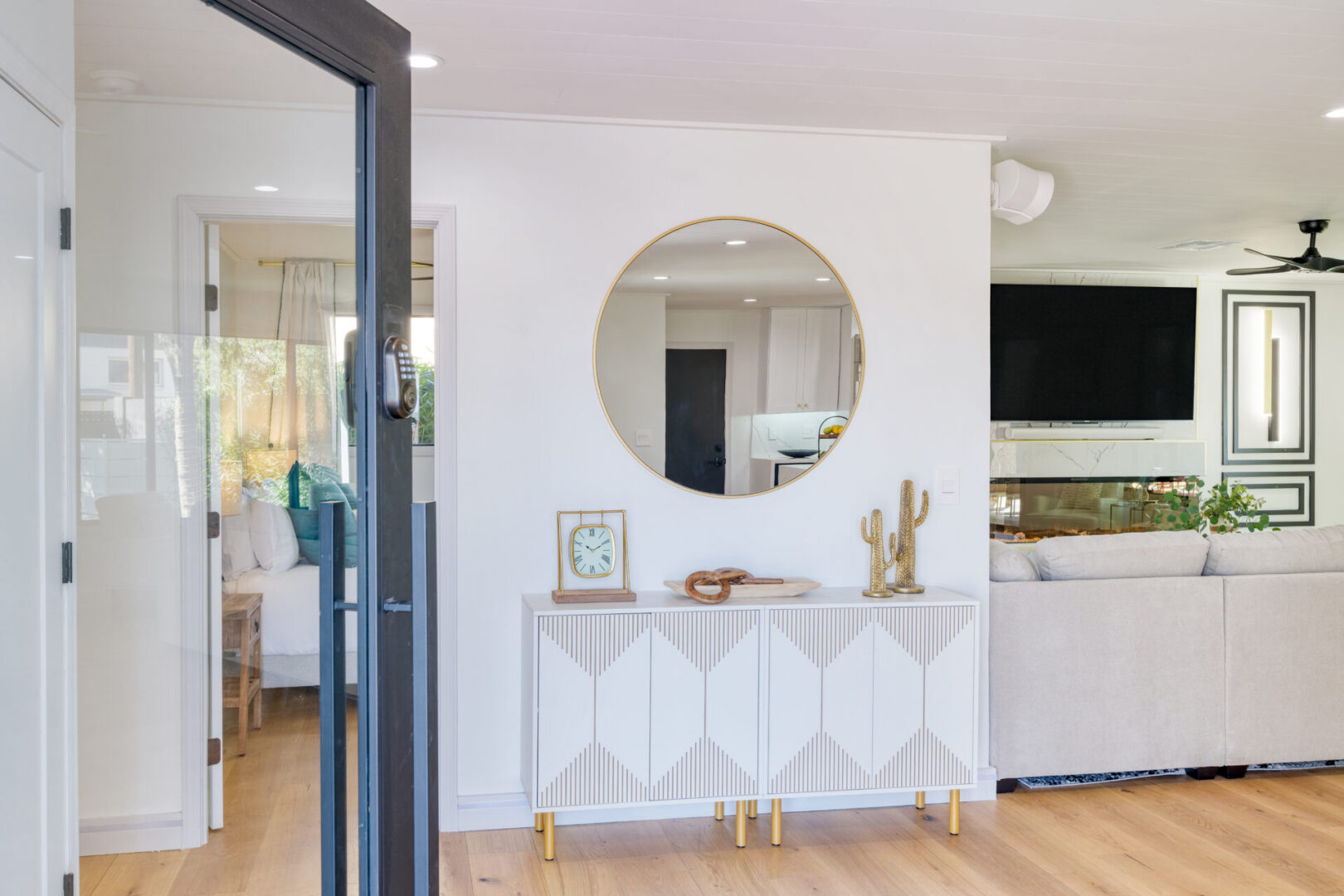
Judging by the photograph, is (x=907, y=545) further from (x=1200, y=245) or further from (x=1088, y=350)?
(x=1088, y=350)

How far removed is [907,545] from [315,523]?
8.78ft

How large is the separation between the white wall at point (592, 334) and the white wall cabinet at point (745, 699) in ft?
0.77

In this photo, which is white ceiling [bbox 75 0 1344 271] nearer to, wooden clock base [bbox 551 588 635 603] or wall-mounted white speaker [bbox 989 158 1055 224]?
wall-mounted white speaker [bbox 989 158 1055 224]

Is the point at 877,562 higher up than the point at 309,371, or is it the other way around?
the point at 309,371

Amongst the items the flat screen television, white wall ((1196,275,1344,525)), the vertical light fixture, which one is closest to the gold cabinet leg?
the flat screen television

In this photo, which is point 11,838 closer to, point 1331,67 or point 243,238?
point 243,238

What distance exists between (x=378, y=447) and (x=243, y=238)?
11.9 inches

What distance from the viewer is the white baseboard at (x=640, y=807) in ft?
11.2

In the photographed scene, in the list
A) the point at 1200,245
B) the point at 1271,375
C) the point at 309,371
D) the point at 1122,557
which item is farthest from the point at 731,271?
the point at 1271,375

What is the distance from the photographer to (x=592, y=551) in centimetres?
347

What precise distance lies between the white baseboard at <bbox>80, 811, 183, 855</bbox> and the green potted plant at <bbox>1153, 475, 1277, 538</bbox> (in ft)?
16.4

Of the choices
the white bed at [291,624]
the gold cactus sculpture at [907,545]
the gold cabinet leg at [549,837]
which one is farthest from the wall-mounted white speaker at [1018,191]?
the white bed at [291,624]

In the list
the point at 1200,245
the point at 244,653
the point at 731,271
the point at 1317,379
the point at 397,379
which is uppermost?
the point at 1200,245

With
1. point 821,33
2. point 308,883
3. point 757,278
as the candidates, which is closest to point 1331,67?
point 821,33
